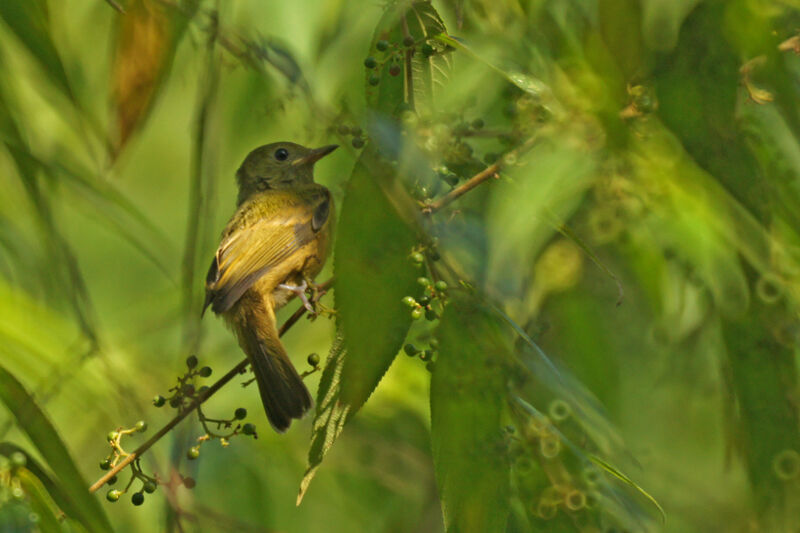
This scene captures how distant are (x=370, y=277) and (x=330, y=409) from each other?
0.33 metres

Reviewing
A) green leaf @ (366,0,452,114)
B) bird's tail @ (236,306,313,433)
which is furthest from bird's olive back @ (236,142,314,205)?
green leaf @ (366,0,452,114)

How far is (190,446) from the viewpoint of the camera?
2941mm

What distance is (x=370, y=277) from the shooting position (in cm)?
254

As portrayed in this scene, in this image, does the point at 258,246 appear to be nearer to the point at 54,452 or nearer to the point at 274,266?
the point at 274,266

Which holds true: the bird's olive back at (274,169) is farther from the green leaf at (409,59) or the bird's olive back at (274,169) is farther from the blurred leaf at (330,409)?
the blurred leaf at (330,409)

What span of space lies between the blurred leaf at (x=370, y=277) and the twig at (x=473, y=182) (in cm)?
13

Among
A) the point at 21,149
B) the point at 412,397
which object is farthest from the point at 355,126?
the point at 412,397

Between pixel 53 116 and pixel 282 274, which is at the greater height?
pixel 53 116

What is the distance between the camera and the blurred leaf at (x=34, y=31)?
110 inches

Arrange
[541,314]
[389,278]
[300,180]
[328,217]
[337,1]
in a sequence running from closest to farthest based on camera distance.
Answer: [389,278] → [337,1] → [541,314] → [328,217] → [300,180]

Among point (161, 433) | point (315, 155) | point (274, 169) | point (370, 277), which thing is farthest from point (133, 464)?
point (274, 169)

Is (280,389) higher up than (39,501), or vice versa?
(39,501)

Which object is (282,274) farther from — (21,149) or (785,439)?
(785,439)

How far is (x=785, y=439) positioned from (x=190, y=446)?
1.64 m
